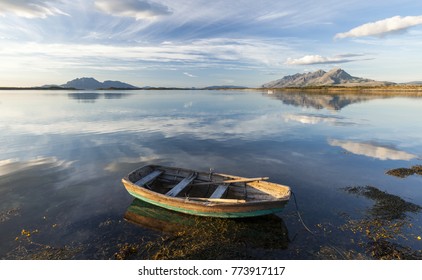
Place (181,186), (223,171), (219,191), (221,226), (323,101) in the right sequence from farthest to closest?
(323,101) < (223,171) < (181,186) < (219,191) < (221,226)

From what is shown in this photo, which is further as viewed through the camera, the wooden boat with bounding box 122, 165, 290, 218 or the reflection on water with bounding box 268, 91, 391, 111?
the reflection on water with bounding box 268, 91, 391, 111

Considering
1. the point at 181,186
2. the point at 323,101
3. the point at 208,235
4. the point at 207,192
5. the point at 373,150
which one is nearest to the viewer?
the point at 208,235

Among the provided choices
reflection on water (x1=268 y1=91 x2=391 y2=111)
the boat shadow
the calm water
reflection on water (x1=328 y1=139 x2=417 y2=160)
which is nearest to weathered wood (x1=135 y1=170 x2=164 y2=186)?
the calm water

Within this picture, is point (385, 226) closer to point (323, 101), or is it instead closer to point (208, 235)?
point (208, 235)

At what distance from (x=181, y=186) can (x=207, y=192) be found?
210cm

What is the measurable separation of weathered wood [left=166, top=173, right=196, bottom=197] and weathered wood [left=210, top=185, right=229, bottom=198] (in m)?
2.17

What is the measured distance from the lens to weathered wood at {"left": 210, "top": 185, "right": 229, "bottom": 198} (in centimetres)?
1580

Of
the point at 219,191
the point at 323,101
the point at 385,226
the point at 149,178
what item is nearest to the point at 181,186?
the point at 219,191

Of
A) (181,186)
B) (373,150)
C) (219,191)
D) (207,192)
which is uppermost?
(181,186)

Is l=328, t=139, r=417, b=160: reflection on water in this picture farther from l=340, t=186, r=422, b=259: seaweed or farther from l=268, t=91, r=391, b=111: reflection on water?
l=268, t=91, r=391, b=111: reflection on water

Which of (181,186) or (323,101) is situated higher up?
(323,101)

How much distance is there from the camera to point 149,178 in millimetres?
18312

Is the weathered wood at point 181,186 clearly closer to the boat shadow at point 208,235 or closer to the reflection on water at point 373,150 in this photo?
the boat shadow at point 208,235

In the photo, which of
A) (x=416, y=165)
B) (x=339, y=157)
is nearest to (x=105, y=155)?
(x=339, y=157)
